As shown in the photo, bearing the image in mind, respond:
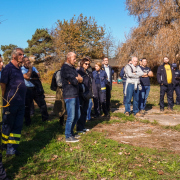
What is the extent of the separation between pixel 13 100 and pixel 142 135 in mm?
3442

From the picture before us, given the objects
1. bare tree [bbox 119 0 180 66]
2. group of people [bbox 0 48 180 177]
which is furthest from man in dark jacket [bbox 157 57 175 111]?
bare tree [bbox 119 0 180 66]

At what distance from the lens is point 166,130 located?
670 cm

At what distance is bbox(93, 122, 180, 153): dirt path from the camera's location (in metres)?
5.33

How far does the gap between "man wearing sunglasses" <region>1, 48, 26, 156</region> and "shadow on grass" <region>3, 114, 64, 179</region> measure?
10.8 inches

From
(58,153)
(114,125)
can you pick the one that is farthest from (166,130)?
(58,153)

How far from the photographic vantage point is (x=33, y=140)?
18.6 feet

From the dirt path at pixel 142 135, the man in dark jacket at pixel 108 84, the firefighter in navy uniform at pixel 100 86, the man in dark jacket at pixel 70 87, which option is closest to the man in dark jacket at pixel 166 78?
the man in dark jacket at pixel 108 84

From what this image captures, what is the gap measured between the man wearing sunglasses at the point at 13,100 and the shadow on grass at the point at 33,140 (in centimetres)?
27

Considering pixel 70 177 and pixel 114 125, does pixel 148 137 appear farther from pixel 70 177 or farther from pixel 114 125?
pixel 70 177

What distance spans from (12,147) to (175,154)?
3228 mm

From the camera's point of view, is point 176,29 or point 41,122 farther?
point 176,29

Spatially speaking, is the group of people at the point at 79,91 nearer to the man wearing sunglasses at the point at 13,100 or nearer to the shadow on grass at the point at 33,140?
the shadow on grass at the point at 33,140

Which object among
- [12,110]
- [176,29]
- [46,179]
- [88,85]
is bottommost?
[46,179]

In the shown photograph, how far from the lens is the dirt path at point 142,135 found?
5.33m
